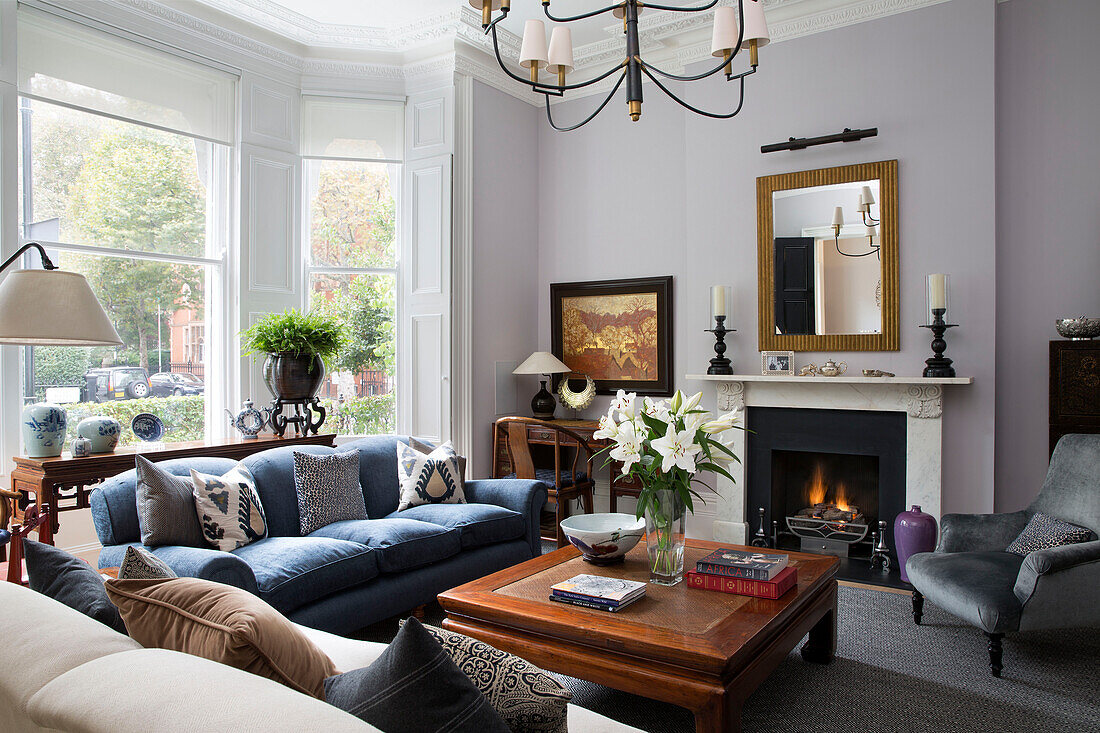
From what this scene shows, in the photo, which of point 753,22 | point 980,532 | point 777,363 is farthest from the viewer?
point 777,363

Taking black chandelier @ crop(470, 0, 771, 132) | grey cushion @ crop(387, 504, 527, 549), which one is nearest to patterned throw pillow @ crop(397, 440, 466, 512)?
grey cushion @ crop(387, 504, 527, 549)

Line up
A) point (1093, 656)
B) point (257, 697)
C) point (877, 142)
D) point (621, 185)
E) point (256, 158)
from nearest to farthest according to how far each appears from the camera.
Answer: point (257, 697), point (1093, 656), point (877, 142), point (256, 158), point (621, 185)

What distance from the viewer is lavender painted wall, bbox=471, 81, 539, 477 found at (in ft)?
17.8

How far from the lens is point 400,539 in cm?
333

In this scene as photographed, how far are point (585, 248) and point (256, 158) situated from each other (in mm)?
2417

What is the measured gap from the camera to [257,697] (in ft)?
3.19

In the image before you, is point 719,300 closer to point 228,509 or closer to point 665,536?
point 665,536

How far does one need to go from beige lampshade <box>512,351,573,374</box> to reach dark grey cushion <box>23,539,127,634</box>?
3864 millimetres

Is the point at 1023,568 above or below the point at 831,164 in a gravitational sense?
below

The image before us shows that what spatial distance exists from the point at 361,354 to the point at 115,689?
14.8 feet

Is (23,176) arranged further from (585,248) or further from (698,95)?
(698,95)

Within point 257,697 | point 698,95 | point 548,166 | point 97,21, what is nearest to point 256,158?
point 97,21

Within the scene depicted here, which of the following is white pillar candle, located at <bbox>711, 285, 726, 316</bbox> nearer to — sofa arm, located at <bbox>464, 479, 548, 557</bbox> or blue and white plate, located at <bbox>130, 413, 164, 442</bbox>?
sofa arm, located at <bbox>464, 479, 548, 557</bbox>

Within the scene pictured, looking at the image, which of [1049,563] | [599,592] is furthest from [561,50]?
[1049,563]
